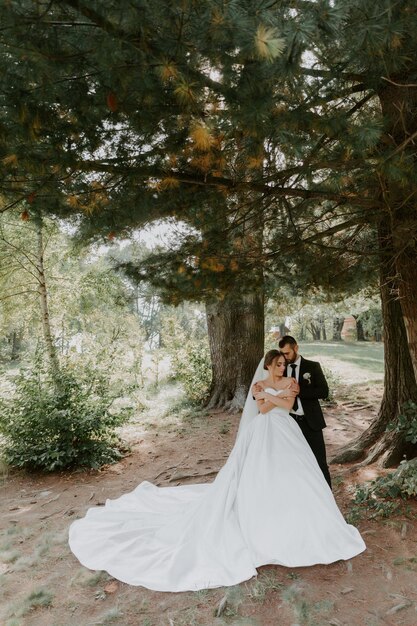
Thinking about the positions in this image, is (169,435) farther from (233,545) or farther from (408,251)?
(408,251)

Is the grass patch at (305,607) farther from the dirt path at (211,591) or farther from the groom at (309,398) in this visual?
the groom at (309,398)

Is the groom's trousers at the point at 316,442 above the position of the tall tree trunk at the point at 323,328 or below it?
below

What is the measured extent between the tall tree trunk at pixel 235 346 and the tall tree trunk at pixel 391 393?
13.0 ft

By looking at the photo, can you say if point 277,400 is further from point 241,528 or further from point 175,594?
point 175,594

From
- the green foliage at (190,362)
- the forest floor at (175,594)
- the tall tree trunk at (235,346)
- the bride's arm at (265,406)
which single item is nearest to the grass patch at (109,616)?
the forest floor at (175,594)

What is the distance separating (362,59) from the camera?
3.24 m

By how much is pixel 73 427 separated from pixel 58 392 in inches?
24.9

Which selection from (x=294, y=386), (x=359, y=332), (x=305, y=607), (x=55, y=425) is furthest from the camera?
(x=359, y=332)

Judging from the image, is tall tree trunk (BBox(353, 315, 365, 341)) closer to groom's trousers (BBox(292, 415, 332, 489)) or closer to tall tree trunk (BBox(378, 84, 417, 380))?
tall tree trunk (BBox(378, 84, 417, 380))

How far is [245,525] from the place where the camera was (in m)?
4.17

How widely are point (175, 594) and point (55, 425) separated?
13.6 feet

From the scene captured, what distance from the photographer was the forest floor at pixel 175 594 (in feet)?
11.0

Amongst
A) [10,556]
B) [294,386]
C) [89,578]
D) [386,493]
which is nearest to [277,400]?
[294,386]

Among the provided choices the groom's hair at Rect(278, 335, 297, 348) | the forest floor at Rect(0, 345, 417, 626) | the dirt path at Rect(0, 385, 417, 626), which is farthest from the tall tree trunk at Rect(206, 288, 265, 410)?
the groom's hair at Rect(278, 335, 297, 348)
